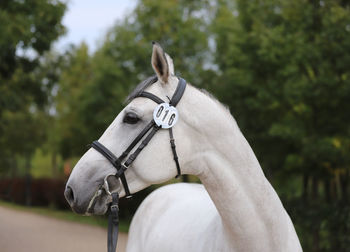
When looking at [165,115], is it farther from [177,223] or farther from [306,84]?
[306,84]

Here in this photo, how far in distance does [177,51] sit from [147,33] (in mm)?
1366

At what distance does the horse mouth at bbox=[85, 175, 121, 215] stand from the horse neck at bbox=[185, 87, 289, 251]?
16.8 inches

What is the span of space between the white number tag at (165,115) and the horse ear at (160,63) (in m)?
0.16

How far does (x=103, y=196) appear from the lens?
7.00ft

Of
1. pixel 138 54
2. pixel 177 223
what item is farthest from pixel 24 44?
pixel 177 223

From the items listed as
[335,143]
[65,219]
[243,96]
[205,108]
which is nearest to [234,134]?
[205,108]

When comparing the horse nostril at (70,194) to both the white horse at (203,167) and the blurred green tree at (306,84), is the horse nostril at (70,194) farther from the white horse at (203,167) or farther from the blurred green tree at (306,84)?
the blurred green tree at (306,84)

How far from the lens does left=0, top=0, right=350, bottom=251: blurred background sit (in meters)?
7.28

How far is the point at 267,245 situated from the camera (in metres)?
2.18

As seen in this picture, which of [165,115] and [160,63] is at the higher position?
[160,63]

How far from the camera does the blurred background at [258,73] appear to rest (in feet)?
23.9

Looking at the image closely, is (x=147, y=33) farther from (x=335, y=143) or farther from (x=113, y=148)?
(x=113, y=148)

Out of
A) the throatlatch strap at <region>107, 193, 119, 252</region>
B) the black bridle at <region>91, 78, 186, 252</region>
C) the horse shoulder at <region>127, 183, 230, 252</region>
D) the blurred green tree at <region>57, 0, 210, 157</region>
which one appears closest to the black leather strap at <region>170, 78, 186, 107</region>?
the black bridle at <region>91, 78, 186, 252</region>

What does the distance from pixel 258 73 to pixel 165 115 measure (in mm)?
7689
